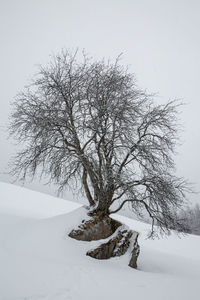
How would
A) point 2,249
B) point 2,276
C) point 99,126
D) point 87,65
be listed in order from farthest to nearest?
point 87,65
point 99,126
point 2,249
point 2,276

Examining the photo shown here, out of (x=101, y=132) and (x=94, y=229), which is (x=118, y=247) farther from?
(x=101, y=132)

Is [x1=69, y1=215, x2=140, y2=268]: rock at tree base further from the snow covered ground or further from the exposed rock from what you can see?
the snow covered ground

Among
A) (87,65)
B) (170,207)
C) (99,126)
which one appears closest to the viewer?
(170,207)

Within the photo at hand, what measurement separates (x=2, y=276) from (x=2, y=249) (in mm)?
1586

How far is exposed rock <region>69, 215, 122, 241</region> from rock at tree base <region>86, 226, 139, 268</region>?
1.10ft

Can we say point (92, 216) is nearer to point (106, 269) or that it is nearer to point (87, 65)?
point (106, 269)

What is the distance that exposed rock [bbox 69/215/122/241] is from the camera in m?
7.28

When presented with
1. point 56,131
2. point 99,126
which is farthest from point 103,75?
point 56,131

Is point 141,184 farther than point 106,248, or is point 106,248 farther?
point 141,184

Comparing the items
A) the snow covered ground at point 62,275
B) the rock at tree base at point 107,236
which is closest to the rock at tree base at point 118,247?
the rock at tree base at point 107,236

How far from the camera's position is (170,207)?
7930 mm

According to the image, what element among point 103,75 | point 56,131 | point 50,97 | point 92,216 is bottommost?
point 92,216

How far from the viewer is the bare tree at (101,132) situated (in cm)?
799

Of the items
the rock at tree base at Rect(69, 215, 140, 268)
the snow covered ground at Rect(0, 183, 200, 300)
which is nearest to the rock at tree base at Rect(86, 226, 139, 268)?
the rock at tree base at Rect(69, 215, 140, 268)
